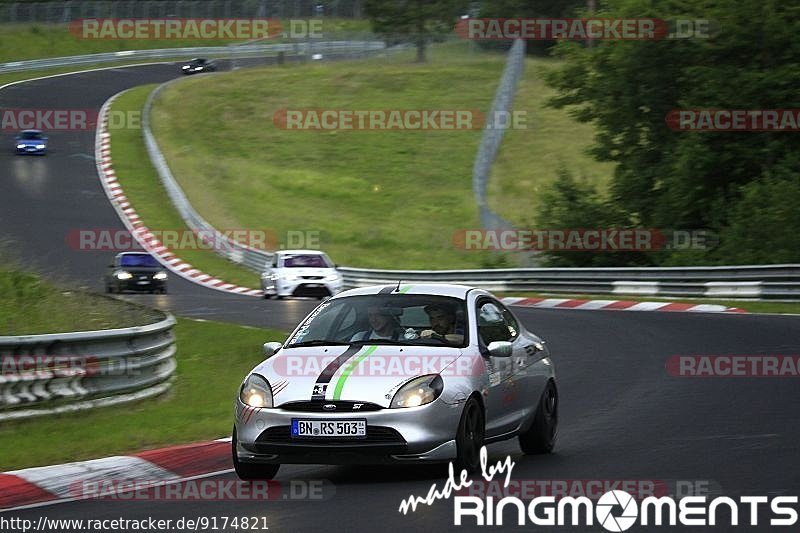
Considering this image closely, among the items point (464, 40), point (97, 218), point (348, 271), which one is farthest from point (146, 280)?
point (464, 40)

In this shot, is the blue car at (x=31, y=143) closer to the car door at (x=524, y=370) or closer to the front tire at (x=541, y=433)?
the car door at (x=524, y=370)

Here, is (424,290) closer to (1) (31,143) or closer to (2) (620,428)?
(2) (620,428)

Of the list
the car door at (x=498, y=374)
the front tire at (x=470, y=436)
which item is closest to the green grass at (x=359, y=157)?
the car door at (x=498, y=374)

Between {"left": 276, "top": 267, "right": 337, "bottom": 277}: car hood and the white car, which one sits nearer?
the white car

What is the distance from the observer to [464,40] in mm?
81500

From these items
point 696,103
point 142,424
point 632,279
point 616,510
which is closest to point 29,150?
point 696,103

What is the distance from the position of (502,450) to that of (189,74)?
76.1 metres

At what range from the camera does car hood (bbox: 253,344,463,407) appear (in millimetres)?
9625

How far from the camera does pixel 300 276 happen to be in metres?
34.5

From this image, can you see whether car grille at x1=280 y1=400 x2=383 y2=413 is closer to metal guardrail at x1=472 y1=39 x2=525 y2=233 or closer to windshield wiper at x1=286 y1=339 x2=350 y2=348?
windshield wiper at x1=286 y1=339 x2=350 y2=348

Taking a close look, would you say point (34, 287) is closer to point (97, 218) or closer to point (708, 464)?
point (708, 464)

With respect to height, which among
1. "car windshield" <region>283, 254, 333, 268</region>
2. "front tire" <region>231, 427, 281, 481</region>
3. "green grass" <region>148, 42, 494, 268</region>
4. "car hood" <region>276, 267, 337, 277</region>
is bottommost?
"green grass" <region>148, 42, 494, 268</region>

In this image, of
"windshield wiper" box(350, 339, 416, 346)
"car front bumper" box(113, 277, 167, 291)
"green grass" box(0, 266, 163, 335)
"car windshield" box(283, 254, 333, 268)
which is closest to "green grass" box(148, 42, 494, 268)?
"car windshield" box(283, 254, 333, 268)

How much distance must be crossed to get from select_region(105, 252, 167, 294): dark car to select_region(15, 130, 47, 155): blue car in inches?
974
